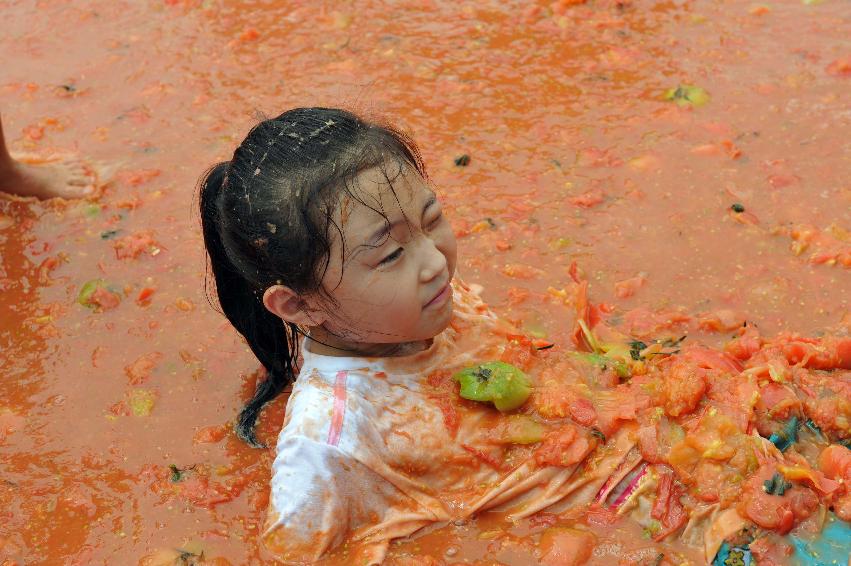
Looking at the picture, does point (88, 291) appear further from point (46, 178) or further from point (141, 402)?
point (46, 178)

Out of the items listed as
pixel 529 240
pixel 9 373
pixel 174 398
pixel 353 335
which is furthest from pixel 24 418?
pixel 529 240

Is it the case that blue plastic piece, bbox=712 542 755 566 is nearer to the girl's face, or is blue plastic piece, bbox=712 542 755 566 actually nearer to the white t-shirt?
the white t-shirt

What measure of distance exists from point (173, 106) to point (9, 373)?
2.17 metres

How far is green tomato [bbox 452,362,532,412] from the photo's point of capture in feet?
9.33

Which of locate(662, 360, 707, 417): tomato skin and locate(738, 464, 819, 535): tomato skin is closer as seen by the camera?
locate(738, 464, 819, 535): tomato skin

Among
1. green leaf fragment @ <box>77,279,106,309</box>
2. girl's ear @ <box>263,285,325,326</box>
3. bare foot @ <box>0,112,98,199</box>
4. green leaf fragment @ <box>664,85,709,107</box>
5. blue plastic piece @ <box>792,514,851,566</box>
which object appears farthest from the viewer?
green leaf fragment @ <box>664,85,709,107</box>

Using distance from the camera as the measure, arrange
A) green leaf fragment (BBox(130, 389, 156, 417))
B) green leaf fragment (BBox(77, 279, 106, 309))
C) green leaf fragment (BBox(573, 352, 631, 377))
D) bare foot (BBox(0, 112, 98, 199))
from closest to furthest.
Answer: green leaf fragment (BBox(573, 352, 631, 377))
green leaf fragment (BBox(130, 389, 156, 417))
green leaf fragment (BBox(77, 279, 106, 309))
bare foot (BBox(0, 112, 98, 199))

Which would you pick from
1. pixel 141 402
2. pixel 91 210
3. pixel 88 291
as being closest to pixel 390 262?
pixel 141 402

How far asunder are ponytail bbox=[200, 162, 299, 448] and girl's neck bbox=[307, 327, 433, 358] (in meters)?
0.09

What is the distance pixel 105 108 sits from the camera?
535 cm

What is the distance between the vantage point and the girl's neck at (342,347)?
2848 millimetres

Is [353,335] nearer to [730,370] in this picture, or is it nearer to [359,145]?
[359,145]

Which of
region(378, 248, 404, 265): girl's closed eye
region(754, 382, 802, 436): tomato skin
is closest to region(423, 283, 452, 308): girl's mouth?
region(378, 248, 404, 265): girl's closed eye

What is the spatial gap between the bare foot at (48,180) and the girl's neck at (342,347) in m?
2.26
